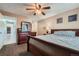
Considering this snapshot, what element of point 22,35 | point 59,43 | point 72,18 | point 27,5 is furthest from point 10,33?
point 72,18

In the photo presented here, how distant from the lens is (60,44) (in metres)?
1.71

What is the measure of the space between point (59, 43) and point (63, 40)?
0.35 ft

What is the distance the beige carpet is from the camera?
1916 mm

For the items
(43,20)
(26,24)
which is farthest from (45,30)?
(26,24)

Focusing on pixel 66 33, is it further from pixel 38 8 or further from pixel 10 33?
pixel 10 33

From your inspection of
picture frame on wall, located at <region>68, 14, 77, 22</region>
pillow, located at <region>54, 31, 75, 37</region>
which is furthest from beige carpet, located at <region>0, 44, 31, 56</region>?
picture frame on wall, located at <region>68, 14, 77, 22</region>

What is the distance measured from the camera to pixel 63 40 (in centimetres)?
180

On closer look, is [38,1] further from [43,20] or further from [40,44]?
[40,44]

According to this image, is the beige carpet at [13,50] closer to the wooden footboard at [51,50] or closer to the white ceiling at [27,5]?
the wooden footboard at [51,50]

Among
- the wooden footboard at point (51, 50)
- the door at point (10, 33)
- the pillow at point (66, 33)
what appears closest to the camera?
the wooden footboard at point (51, 50)

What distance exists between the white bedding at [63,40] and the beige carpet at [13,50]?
44cm

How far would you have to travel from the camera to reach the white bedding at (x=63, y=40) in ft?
5.38

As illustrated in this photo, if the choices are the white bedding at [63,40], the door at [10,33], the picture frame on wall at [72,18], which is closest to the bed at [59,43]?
the white bedding at [63,40]

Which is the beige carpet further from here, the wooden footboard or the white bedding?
the white bedding
